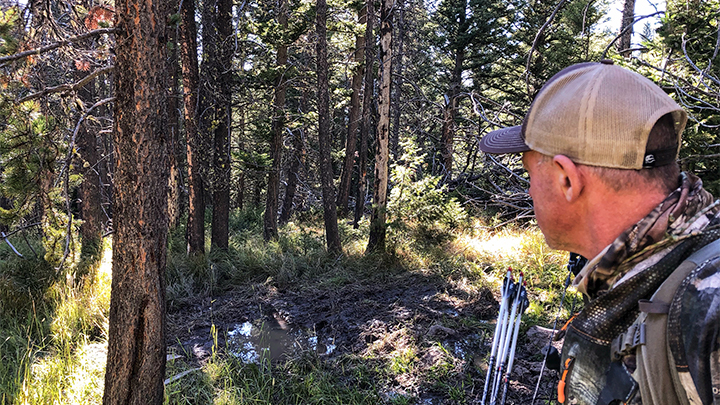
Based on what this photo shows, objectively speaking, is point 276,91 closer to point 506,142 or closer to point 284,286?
point 284,286

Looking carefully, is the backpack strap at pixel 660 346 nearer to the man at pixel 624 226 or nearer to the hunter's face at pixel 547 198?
the man at pixel 624 226

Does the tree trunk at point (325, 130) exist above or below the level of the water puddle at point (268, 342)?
above

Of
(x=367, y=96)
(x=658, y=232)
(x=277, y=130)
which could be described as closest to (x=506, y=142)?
(x=658, y=232)

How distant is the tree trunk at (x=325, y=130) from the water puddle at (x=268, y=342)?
390 cm

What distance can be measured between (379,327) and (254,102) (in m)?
6.37

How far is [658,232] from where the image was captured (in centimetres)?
113

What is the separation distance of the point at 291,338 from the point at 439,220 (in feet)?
14.5

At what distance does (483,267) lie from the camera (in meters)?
8.20

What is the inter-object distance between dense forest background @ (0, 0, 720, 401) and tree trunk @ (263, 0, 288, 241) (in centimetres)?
5

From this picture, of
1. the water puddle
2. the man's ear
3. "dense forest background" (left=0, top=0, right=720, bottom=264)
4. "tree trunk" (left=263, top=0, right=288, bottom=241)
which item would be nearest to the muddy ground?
the water puddle

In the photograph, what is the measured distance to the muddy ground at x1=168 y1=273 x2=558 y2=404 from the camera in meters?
4.78

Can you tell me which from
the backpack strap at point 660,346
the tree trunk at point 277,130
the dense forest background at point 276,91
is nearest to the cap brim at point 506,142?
the backpack strap at point 660,346

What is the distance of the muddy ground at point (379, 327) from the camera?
478 centimetres

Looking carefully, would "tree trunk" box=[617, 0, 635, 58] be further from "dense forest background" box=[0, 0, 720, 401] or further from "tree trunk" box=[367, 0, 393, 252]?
"tree trunk" box=[367, 0, 393, 252]
